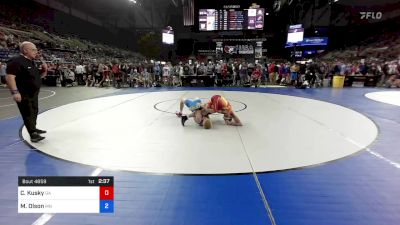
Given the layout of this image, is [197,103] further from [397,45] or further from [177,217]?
[397,45]

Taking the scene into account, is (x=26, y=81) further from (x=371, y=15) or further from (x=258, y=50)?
(x=371, y=15)

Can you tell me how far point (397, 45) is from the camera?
23.4 meters

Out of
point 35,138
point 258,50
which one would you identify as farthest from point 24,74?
point 258,50

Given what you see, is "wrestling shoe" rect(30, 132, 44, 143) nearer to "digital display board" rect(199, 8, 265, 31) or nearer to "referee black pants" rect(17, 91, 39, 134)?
"referee black pants" rect(17, 91, 39, 134)

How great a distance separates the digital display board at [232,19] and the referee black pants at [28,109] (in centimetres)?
1583

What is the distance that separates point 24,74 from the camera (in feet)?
13.9

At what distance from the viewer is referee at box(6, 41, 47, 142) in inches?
160

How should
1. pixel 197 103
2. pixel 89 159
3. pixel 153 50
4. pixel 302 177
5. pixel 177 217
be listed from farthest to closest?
1. pixel 153 50
2. pixel 197 103
3. pixel 89 159
4. pixel 302 177
5. pixel 177 217

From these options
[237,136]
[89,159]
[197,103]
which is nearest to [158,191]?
[89,159]

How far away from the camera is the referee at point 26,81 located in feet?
13.4

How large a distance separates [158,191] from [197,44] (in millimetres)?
30137
